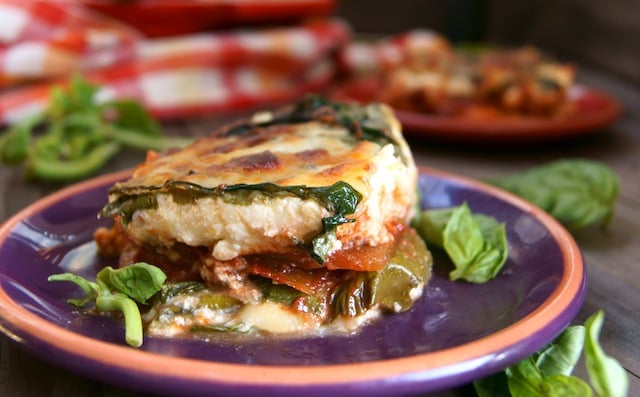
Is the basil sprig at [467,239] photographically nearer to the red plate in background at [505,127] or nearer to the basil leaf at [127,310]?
the basil leaf at [127,310]

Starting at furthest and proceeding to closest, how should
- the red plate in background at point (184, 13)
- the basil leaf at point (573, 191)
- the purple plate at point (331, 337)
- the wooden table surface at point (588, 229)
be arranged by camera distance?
the red plate in background at point (184, 13) < the basil leaf at point (573, 191) < the wooden table surface at point (588, 229) < the purple plate at point (331, 337)

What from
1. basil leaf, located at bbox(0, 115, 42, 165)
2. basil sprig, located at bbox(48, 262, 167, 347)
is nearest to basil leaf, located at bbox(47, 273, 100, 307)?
basil sprig, located at bbox(48, 262, 167, 347)

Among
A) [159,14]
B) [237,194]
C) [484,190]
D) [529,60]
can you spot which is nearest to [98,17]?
[159,14]

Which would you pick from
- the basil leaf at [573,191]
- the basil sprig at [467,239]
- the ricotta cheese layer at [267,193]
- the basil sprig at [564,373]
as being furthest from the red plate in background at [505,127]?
the basil sprig at [564,373]

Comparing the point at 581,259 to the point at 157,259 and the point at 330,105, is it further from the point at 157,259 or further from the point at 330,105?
the point at 157,259

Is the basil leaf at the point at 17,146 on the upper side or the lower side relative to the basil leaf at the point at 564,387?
lower
